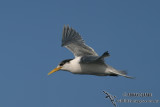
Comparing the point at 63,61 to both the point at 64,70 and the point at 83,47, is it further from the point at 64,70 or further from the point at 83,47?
the point at 83,47

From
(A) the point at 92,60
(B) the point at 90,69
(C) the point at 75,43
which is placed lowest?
(B) the point at 90,69

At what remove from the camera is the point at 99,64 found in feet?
28.6

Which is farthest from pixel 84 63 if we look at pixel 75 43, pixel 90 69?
pixel 75 43

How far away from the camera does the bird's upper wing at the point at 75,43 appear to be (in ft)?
31.7

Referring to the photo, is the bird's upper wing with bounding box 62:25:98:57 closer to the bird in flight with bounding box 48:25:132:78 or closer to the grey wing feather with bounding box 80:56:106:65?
the bird in flight with bounding box 48:25:132:78

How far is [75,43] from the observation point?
10.1m

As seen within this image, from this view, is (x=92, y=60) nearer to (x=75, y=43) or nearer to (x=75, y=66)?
(x=75, y=66)

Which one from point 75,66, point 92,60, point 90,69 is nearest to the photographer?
point 92,60

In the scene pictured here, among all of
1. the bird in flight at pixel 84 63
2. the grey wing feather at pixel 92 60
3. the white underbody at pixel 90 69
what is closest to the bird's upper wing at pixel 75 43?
the bird in flight at pixel 84 63

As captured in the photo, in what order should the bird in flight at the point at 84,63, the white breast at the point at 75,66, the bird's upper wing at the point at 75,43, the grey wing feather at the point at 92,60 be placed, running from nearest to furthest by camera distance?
the grey wing feather at the point at 92,60 < the bird in flight at the point at 84,63 < the white breast at the point at 75,66 < the bird's upper wing at the point at 75,43

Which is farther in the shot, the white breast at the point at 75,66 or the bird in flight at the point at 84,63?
the white breast at the point at 75,66

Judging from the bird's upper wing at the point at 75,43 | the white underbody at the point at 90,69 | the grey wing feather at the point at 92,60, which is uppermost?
the bird's upper wing at the point at 75,43

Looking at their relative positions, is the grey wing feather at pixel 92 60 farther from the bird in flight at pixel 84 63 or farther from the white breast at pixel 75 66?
the white breast at pixel 75 66

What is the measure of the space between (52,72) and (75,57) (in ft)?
3.03
